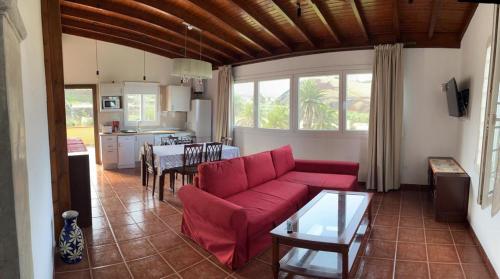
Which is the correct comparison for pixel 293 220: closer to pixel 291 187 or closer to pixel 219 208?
pixel 219 208

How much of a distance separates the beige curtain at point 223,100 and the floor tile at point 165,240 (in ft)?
14.2

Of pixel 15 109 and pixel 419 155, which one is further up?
pixel 15 109

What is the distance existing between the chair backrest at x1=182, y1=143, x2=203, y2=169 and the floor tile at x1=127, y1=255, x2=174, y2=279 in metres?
2.10

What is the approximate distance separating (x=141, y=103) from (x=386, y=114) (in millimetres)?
5776

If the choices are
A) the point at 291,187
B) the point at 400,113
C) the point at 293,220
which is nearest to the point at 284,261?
the point at 293,220

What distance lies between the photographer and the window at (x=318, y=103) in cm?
578

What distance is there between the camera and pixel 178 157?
15.6ft

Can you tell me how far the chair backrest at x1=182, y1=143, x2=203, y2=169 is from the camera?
4.82m

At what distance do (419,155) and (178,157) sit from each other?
406 cm

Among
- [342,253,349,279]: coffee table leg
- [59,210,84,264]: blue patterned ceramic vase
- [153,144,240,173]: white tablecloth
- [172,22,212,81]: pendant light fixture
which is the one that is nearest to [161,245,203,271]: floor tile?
[59,210,84,264]: blue patterned ceramic vase

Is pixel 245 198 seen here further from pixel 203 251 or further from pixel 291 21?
pixel 291 21

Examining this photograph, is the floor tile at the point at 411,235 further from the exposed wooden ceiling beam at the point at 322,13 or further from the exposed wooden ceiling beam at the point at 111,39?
the exposed wooden ceiling beam at the point at 111,39

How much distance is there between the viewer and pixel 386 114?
512 cm

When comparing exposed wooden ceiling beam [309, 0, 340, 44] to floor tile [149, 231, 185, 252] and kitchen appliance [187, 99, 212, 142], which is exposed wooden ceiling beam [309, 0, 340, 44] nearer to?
floor tile [149, 231, 185, 252]
